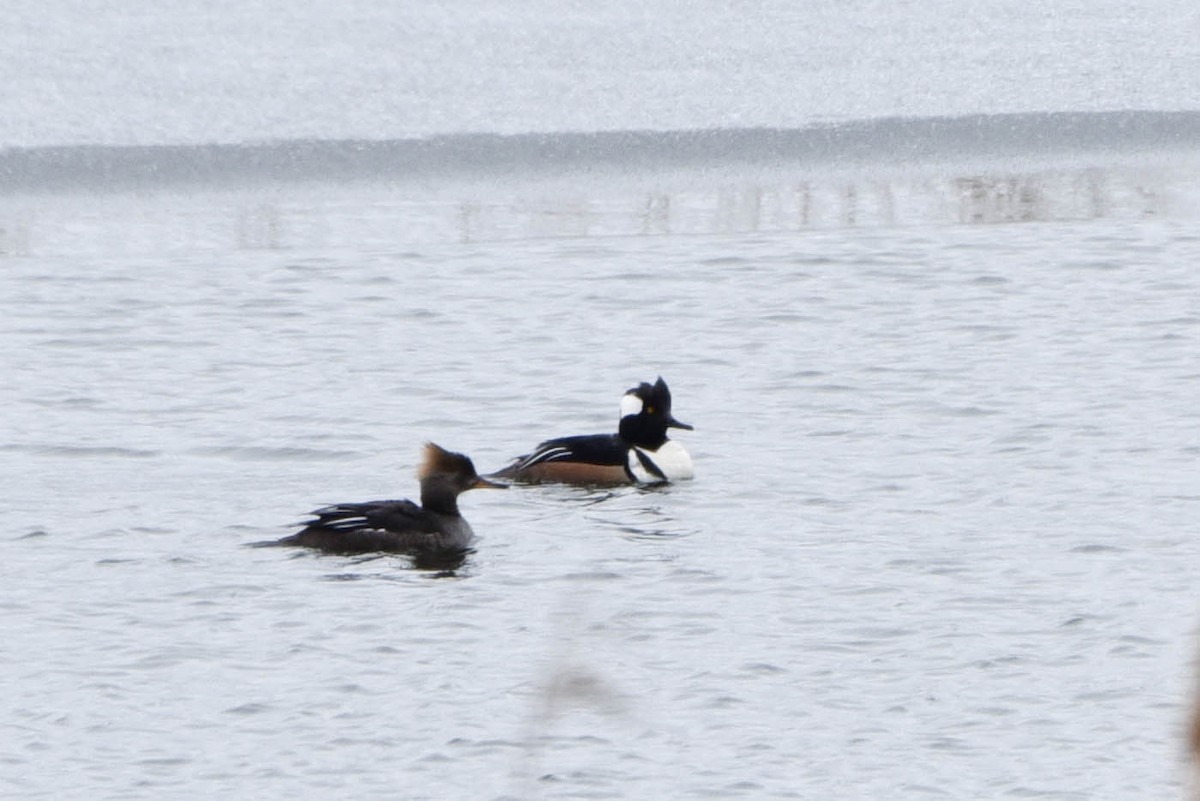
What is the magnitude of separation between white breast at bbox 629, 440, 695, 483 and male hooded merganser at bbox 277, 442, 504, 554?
0.98m

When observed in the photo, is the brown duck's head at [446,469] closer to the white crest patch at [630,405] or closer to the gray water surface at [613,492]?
the gray water surface at [613,492]

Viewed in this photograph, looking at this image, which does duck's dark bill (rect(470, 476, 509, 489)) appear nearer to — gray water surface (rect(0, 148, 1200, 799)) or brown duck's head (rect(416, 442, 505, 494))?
brown duck's head (rect(416, 442, 505, 494))

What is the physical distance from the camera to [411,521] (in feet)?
24.2

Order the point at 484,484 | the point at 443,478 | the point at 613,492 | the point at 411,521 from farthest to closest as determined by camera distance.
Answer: the point at 613,492, the point at 484,484, the point at 443,478, the point at 411,521

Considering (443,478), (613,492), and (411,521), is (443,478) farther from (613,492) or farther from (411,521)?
(613,492)

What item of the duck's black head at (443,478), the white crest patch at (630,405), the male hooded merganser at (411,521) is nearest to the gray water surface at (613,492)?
the male hooded merganser at (411,521)

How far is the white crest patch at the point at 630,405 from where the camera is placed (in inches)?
344

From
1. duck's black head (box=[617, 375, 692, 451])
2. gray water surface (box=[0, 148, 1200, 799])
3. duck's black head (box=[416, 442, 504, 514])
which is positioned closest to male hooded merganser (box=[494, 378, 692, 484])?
duck's black head (box=[617, 375, 692, 451])

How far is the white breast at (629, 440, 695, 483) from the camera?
8398mm

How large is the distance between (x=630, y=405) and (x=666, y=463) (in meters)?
0.41

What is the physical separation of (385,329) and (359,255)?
1.57m

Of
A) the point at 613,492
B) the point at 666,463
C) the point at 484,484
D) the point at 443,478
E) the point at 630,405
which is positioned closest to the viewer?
the point at 443,478

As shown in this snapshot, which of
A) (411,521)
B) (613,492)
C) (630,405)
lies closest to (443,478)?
(411,521)

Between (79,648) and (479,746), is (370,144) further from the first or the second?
(479,746)
